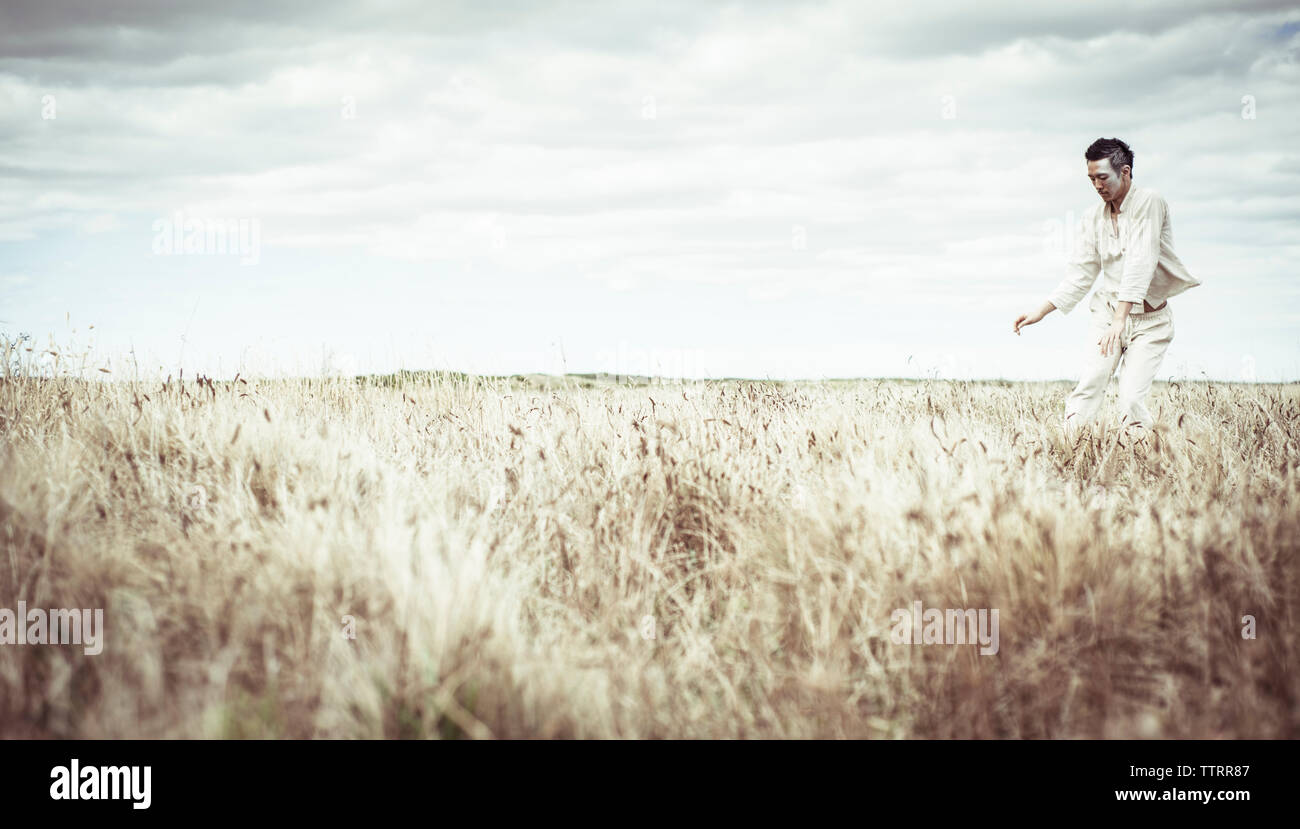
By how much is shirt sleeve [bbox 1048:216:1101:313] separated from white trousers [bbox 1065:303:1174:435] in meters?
0.25

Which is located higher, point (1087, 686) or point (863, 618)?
point (863, 618)

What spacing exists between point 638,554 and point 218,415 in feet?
10.6

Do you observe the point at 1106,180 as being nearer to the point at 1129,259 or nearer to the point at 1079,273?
the point at 1129,259

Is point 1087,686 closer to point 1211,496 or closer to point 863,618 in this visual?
point 863,618

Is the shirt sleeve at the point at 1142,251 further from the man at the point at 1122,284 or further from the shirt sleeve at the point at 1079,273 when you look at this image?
the shirt sleeve at the point at 1079,273

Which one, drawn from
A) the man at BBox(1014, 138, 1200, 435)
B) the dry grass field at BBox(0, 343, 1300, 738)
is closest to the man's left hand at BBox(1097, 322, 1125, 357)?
the man at BBox(1014, 138, 1200, 435)

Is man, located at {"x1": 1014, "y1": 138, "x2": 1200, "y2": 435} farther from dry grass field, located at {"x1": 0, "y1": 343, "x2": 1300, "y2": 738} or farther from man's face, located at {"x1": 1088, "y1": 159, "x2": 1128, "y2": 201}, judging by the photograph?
dry grass field, located at {"x1": 0, "y1": 343, "x2": 1300, "y2": 738}

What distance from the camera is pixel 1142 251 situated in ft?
15.9

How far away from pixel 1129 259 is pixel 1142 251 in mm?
86

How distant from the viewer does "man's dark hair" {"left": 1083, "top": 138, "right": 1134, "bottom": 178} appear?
4.86 metres
